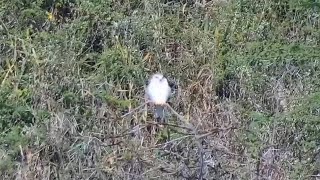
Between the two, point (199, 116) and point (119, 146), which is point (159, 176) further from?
point (199, 116)

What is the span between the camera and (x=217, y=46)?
15.3 ft

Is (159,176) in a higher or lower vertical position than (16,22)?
lower

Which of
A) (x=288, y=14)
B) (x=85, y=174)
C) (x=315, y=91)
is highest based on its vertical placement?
(x=288, y=14)

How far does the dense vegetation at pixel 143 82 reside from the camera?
3828 millimetres

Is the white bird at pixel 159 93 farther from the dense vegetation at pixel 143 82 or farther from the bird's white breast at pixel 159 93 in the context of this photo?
the dense vegetation at pixel 143 82

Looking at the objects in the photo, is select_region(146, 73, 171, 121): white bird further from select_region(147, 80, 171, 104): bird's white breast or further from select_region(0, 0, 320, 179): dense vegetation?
select_region(0, 0, 320, 179): dense vegetation

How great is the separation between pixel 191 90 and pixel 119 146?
86 centimetres

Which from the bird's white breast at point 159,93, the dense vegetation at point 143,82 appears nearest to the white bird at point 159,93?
the bird's white breast at point 159,93

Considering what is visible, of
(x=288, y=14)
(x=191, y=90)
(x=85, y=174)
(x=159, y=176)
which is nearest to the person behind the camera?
(x=159, y=176)

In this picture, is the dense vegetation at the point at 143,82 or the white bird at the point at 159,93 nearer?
the white bird at the point at 159,93

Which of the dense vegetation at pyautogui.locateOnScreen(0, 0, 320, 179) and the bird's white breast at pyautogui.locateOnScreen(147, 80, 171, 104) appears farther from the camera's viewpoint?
the dense vegetation at pyautogui.locateOnScreen(0, 0, 320, 179)

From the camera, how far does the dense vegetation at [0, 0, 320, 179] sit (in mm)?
3828

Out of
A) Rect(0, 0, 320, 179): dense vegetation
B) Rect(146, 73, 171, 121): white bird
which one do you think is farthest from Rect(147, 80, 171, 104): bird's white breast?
Rect(0, 0, 320, 179): dense vegetation

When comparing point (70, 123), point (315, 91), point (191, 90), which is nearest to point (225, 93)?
point (191, 90)
